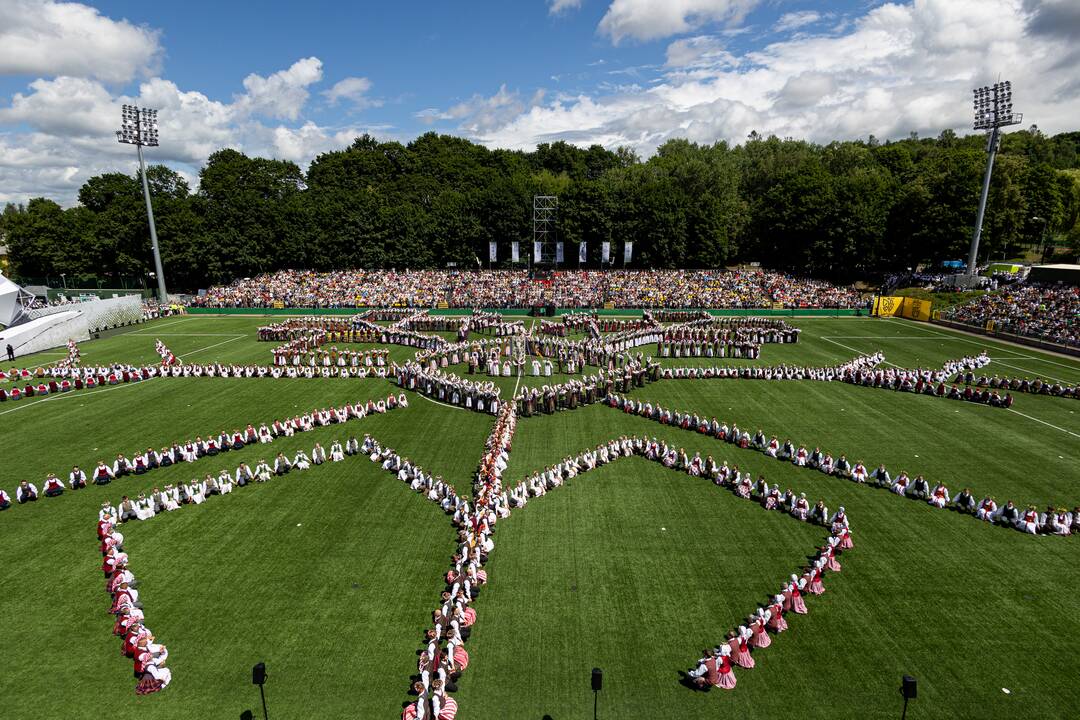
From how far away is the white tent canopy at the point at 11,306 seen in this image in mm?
40906

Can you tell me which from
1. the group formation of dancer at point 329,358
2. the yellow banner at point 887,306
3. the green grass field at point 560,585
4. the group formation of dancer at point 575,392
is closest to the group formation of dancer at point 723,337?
the group formation of dancer at point 575,392

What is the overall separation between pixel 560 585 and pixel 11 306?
4764 centimetres

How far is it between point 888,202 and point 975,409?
48.5 metres

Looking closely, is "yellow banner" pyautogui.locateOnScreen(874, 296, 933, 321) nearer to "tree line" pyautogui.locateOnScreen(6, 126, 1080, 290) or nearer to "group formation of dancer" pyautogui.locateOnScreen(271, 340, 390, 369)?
"tree line" pyautogui.locateOnScreen(6, 126, 1080, 290)

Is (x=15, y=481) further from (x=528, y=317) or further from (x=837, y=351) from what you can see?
(x=837, y=351)

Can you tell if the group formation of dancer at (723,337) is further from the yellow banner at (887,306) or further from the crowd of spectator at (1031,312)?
the yellow banner at (887,306)

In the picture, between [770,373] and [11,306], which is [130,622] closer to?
[770,373]

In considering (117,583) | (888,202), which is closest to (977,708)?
(117,583)

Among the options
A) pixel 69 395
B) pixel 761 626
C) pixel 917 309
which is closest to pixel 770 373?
pixel 761 626

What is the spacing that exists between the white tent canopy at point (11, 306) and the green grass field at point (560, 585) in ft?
74.2

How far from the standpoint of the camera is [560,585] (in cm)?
1414

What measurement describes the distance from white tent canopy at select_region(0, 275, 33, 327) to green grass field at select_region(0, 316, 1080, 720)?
22.6 m

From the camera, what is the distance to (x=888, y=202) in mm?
66938

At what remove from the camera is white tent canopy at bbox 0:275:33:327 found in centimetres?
4091
